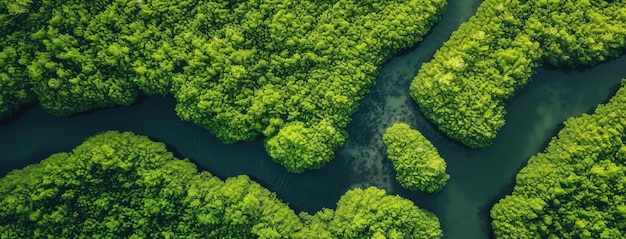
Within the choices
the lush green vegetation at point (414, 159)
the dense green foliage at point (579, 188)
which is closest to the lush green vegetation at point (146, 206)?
the lush green vegetation at point (414, 159)

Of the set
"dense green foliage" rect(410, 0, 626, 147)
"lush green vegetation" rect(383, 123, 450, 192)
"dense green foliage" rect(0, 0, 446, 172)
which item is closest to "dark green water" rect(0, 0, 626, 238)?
"lush green vegetation" rect(383, 123, 450, 192)

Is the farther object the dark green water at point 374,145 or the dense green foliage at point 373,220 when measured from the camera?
the dark green water at point 374,145

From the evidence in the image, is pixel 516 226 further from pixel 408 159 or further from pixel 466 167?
pixel 408 159

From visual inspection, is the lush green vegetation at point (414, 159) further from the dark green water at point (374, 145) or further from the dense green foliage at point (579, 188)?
the dense green foliage at point (579, 188)

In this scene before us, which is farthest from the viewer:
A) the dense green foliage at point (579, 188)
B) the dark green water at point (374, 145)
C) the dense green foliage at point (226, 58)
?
the dark green water at point (374, 145)

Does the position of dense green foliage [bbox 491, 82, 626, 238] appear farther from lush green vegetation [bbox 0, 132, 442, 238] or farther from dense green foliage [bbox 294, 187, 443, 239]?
lush green vegetation [bbox 0, 132, 442, 238]

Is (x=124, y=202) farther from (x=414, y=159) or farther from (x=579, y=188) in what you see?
(x=579, y=188)
